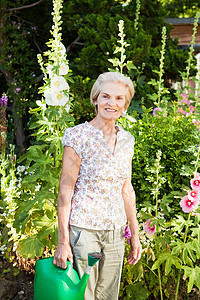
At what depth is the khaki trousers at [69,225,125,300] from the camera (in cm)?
168

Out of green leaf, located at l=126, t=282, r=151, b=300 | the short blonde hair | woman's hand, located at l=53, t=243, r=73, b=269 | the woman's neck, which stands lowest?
green leaf, located at l=126, t=282, r=151, b=300

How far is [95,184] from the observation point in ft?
5.57

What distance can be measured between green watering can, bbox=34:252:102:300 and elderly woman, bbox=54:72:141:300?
0.04 metres

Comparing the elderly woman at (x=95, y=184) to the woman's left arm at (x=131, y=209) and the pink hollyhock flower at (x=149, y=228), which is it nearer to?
the woman's left arm at (x=131, y=209)

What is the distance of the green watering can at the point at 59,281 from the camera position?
155cm

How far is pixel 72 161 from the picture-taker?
1667mm

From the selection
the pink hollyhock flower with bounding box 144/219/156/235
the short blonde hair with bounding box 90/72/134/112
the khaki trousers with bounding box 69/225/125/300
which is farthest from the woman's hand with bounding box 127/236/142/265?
the short blonde hair with bounding box 90/72/134/112

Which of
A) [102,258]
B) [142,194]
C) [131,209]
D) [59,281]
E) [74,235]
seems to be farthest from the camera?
[142,194]

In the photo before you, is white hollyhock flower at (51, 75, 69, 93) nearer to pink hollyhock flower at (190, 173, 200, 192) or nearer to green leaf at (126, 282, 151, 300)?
→ pink hollyhock flower at (190, 173, 200, 192)

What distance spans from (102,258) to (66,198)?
0.38m

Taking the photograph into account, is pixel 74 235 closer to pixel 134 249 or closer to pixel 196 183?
pixel 134 249

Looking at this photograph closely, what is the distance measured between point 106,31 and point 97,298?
338cm

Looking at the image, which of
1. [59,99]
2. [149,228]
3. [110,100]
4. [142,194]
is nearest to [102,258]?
[149,228]

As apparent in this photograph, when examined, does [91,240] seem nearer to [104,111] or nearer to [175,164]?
[104,111]
